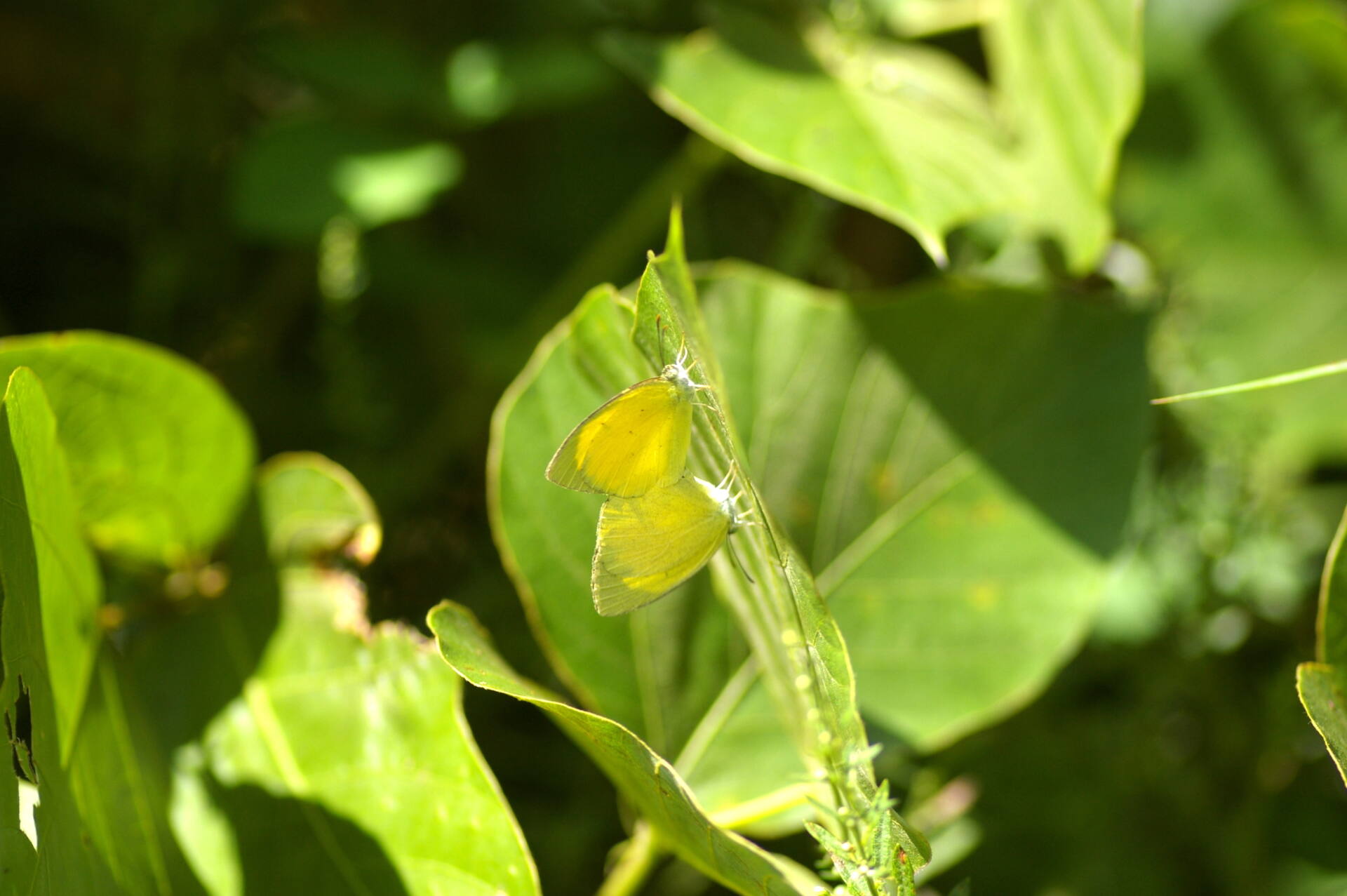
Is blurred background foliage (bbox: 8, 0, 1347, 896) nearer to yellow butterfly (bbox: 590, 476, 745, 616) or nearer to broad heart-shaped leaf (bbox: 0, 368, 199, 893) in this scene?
broad heart-shaped leaf (bbox: 0, 368, 199, 893)

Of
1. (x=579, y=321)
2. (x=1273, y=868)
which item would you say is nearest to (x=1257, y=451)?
(x=1273, y=868)

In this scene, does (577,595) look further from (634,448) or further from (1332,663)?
(1332,663)

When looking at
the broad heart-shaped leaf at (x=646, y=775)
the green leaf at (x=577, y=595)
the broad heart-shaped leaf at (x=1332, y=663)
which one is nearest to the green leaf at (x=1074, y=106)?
the broad heart-shaped leaf at (x=1332, y=663)

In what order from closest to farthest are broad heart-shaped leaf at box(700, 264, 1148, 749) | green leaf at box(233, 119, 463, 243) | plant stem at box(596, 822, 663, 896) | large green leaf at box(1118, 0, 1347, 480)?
1. plant stem at box(596, 822, 663, 896)
2. broad heart-shaped leaf at box(700, 264, 1148, 749)
3. green leaf at box(233, 119, 463, 243)
4. large green leaf at box(1118, 0, 1347, 480)

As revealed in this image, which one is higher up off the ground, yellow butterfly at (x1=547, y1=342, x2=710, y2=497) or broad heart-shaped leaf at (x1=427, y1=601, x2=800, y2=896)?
yellow butterfly at (x1=547, y1=342, x2=710, y2=497)

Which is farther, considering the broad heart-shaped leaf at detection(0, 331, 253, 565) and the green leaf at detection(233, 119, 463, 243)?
the green leaf at detection(233, 119, 463, 243)

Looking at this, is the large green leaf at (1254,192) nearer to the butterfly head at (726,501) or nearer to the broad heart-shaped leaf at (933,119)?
the broad heart-shaped leaf at (933,119)

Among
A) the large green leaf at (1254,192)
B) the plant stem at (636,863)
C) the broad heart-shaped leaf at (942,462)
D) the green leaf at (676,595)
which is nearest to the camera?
the green leaf at (676,595)

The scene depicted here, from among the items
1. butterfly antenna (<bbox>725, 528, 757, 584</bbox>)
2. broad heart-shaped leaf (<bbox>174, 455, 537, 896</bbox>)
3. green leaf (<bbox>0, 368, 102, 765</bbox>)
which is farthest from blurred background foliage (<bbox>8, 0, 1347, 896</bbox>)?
butterfly antenna (<bbox>725, 528, 757, 584</bbox>)
